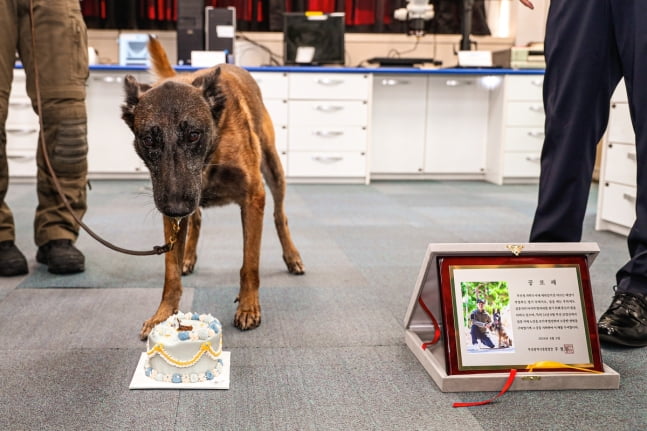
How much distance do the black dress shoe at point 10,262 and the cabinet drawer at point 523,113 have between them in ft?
12.4

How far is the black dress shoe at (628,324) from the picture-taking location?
1462 millimetres

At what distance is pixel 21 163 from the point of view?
14.9ft

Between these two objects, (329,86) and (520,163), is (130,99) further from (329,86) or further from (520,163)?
(520,163)

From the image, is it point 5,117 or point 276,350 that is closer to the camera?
point 276,350

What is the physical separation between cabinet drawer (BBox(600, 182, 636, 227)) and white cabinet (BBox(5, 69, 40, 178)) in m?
3.83

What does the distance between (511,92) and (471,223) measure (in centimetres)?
197

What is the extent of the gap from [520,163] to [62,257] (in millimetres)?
3769

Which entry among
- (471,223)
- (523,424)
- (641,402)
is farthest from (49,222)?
(471,223)

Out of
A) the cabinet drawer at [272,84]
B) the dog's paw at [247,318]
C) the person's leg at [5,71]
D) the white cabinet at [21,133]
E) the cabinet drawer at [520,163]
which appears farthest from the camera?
the cabinet drawer at [520,163]

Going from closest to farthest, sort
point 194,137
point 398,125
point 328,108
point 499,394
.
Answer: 1. point 499,394
2. point 194,137
3. point 328,108
4. point 398,125

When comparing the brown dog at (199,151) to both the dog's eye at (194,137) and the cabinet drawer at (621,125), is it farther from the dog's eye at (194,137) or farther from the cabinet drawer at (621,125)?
the cabinet drawer at (621,125)

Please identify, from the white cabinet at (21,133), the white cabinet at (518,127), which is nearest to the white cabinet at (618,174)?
the white cabinet at (518,127)

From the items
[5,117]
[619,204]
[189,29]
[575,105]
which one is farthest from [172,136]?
[189,29]

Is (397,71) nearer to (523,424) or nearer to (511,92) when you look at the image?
(511,92)
